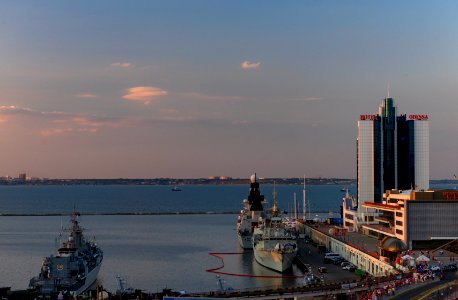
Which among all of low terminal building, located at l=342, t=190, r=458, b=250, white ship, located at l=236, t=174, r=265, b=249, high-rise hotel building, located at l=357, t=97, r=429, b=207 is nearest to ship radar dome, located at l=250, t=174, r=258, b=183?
white ship, located at l=236, t=174, r=265, b=249

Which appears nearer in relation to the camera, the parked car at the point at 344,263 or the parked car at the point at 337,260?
the parked car at the point at 344,263

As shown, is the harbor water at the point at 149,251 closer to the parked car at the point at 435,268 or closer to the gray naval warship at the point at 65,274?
the gray naval warship at the point at 65,274

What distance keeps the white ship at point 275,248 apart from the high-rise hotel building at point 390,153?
161 feet

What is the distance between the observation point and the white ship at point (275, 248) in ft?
273

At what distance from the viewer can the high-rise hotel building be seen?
460 ft

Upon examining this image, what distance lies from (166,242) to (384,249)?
51.8 m

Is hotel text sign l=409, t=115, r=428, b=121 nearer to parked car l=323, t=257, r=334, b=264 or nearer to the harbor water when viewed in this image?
the harbor water

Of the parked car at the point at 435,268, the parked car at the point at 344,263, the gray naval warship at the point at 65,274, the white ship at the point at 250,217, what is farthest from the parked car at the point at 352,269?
the white ship at the point at 250,217

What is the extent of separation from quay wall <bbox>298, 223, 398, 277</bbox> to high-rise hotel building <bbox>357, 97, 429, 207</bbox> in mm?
26128

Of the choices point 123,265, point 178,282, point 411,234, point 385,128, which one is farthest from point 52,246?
point 385,128

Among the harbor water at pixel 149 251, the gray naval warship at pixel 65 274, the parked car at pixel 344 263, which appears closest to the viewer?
the gray naval warship at pixel 65 274

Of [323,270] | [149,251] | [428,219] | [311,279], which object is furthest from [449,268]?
[149,251]

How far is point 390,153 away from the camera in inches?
5531

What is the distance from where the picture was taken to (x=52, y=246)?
11362 cm
